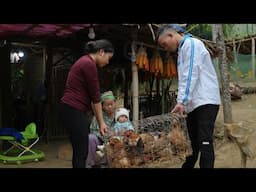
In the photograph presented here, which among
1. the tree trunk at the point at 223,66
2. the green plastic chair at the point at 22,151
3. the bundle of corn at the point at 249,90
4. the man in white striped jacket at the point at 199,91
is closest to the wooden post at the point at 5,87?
the green plastic chair at the point at 22,151

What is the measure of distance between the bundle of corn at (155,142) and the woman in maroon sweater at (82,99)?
4.49 ft

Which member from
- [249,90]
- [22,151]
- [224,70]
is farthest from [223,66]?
[249,90]

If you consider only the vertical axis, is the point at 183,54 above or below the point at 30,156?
above

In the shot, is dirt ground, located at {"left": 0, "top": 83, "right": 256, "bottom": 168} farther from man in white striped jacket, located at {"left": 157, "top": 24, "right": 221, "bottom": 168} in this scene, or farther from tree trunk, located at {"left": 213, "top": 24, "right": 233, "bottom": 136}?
man in white striped jacket, located at {"left": 157, "top": 24, "right": 221, "bottom": 168}

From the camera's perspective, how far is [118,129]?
486 cm

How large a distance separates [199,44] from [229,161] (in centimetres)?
286

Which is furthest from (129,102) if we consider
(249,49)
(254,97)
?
(254,97)

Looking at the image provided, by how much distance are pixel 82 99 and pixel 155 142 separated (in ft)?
5.92

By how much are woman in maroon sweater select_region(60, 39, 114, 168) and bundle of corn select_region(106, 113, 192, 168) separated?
1.37m

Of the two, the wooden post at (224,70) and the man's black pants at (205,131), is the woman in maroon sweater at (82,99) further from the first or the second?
the wooden post at (224,70)

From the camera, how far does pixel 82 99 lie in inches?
138

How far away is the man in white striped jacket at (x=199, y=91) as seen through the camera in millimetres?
3279

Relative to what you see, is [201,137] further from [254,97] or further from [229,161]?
[254,97]

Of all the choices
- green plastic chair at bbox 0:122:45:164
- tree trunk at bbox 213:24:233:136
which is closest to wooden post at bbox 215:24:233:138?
tree trunk at bbox 213:24:233:136
